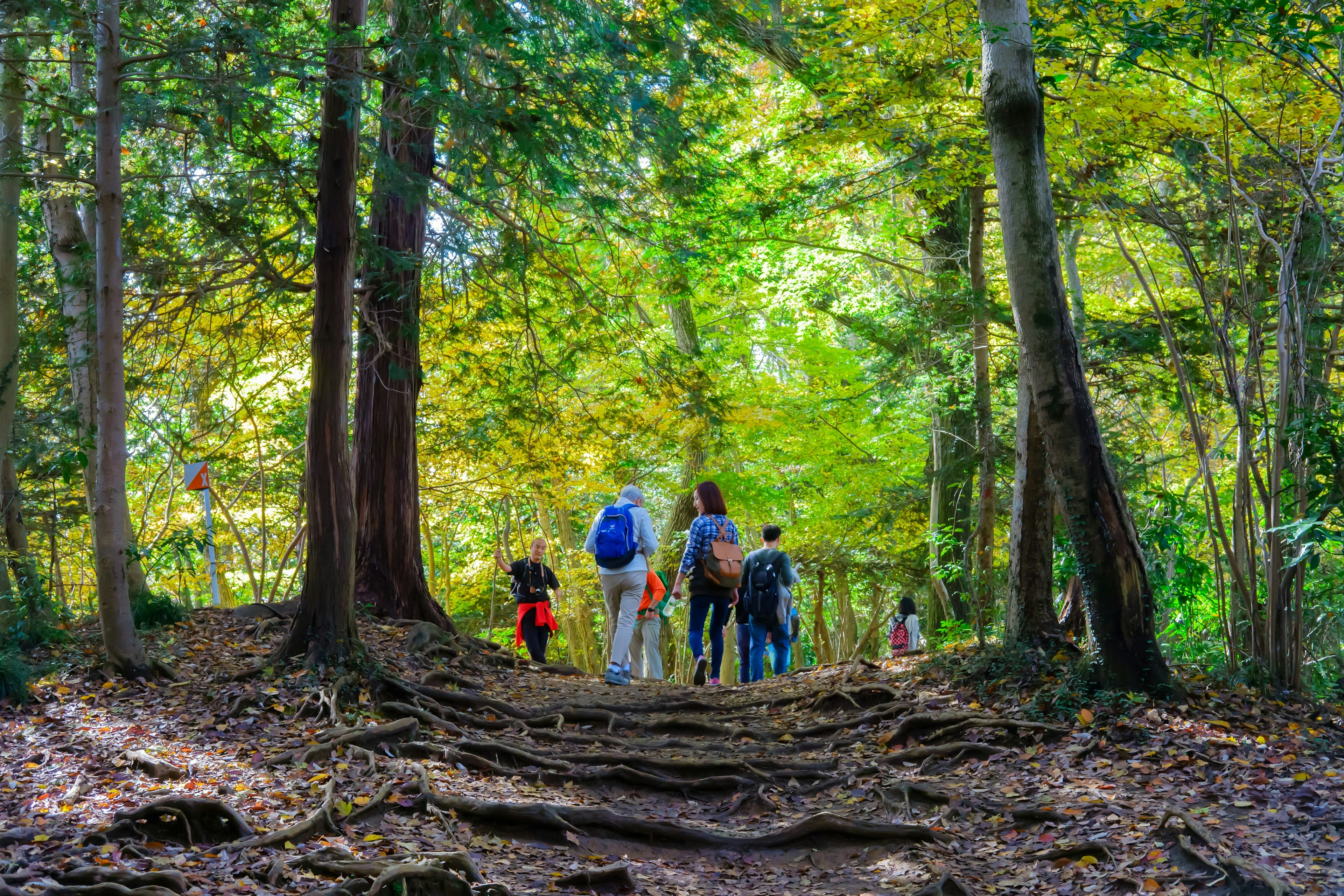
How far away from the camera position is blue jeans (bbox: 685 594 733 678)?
10.2 m

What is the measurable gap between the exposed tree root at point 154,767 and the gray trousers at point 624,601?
5.12 m

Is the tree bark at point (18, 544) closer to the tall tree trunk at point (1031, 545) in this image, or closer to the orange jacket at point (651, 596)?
the orange jacket at point (651, 596)

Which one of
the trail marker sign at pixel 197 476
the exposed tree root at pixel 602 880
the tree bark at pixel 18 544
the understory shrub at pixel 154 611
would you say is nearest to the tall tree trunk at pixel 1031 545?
the exposed tree root at pixel 602 880

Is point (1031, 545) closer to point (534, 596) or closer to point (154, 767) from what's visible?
point (534, 596)

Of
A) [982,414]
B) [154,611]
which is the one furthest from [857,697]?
[154,611]

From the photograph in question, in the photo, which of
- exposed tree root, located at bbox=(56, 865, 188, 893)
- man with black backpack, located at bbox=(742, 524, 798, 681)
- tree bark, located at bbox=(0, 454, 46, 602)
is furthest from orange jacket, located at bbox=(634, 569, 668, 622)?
exposed tree root, located at bbox=(56, 865, 188, 893)

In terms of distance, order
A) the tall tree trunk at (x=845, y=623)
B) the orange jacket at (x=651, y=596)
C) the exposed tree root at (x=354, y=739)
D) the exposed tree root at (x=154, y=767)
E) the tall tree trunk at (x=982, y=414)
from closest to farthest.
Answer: the exposed tree root at (x=154, y=767) → the exposed tree root at (x=354, y=739) → the orange jacket at (x=651, y=596) → the tall tree trunk at (x=982, y=414) → the tall tree trunk at (x=845, y=623)

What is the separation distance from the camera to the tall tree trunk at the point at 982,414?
10711 millimetres

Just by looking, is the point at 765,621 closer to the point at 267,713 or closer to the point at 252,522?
the point at 267,713

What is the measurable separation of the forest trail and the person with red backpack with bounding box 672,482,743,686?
2.16 m

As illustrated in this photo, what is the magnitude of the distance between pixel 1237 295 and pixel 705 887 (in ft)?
22.5

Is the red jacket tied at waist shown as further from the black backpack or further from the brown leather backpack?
the black backpack

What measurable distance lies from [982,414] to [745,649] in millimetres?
3754

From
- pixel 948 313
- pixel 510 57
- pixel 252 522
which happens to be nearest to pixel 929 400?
pixel 948 313
